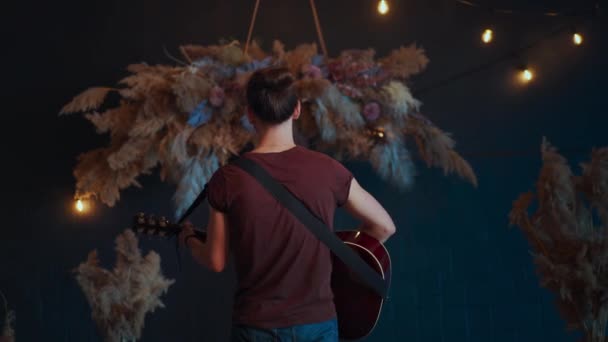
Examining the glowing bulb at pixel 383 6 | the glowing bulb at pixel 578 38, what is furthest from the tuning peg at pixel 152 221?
the glowing bulb at pixel 578 38

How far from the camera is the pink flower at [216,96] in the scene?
297 centimetres

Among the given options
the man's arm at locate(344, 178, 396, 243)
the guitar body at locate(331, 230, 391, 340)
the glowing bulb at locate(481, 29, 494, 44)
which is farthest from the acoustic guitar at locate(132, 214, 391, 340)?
the glowing bulb at locate(481, 29, 494, 44)

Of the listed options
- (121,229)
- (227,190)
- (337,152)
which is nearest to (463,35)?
(337,152)

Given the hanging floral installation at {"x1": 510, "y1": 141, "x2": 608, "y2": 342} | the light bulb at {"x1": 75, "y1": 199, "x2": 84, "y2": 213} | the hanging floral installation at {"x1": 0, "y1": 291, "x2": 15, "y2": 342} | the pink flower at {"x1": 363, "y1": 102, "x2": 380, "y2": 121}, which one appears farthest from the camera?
the light bulb at {"x1": 75, "y1": 199, "x2": 84, "y2": 213}

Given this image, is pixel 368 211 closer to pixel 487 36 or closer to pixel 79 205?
pixel 79 205

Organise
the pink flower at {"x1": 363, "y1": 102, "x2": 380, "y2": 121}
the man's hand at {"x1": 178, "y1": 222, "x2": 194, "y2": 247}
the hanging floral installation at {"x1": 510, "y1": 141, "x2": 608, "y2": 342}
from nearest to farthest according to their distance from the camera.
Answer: the man's hand at {"x1": 178, "y1": 222, "x2": 194, "y2": 247}
the hanging floral installation at {"x1": 510, "y1": 141, "x2": 608, "y2": 342}
the pink flower at {"x1": 363, "y1": 102, "x2": 380, "y2": 121}

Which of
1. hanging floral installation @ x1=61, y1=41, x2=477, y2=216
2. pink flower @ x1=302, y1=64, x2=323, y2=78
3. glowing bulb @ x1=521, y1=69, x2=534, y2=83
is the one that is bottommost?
hanging floral installation @ x1=61, y1=41, x2=477, y2=216

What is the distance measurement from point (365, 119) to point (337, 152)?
19 cm

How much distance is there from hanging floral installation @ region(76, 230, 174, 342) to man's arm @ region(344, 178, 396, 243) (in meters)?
1.17

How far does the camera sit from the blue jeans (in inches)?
71.1

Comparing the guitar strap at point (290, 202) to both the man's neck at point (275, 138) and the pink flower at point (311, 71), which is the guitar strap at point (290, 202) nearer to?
the man's neck at point (275, 138)

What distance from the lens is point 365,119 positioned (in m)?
3.10

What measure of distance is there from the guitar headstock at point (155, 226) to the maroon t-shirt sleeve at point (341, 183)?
0.57 m

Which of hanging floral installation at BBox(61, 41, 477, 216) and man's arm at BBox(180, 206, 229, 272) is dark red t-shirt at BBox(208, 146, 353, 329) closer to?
man's arm at BBox(180, 206, 229, 272)
